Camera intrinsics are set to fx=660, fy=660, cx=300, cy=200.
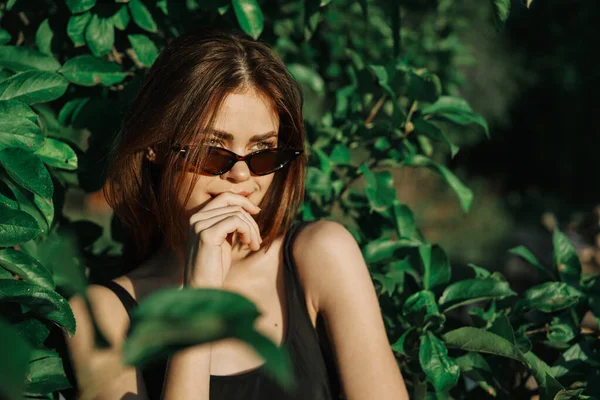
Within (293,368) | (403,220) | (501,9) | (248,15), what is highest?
(501,9)

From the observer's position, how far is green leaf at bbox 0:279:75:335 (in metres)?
1.26

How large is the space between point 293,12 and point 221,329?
2429 millimetres

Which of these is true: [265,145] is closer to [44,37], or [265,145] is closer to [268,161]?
[268,161]

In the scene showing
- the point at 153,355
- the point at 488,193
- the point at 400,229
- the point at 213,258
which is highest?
the point at 153,355

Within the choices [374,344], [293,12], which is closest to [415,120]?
[374,344]

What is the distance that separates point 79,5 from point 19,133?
0.52m

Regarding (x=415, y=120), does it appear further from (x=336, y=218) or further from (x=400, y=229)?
(x=336, y=218)

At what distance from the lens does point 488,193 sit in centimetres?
889

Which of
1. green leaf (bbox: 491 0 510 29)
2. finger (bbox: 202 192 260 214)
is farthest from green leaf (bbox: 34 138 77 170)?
green leaf (bbox: 491 0 510 29)

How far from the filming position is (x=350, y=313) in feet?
5.59

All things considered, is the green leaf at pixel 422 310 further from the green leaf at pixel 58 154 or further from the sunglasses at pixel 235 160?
the green leaf at pixel 58 154

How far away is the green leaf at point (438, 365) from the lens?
5.06 ft

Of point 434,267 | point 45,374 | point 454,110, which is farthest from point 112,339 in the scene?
point 454,110

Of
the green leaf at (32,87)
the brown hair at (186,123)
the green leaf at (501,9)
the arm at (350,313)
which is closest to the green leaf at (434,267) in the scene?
the arm at (350,313)
